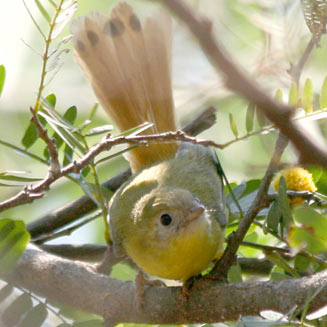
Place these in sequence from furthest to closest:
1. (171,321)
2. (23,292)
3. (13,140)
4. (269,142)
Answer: (13,140)
(269,142)
(23,292)
(171,321)

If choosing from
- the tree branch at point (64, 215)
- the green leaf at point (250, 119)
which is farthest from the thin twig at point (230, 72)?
the tree branch at point (64, 215)

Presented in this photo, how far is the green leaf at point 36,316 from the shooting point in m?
2.33

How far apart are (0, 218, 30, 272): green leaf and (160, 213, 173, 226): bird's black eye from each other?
0.92m

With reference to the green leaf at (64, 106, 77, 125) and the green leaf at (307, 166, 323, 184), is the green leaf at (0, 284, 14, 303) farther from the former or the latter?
the green leaf at (307, 166, 323, 184)

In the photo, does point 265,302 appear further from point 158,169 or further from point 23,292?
point 158,169

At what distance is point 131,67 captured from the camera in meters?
3.18

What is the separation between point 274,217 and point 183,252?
661mm

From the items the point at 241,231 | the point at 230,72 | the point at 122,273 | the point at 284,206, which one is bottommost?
the point at 122,273

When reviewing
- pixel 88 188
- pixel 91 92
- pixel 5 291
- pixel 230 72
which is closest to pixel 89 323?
pixel 5 291

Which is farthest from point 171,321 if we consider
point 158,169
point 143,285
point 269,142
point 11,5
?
point 11,5

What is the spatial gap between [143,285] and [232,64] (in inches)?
68.1

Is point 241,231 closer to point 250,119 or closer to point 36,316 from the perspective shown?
point 250,119

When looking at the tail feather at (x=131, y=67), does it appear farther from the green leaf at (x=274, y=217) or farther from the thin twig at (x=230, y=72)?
the thin twig at (x=230, y=72)

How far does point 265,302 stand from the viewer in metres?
1.93
